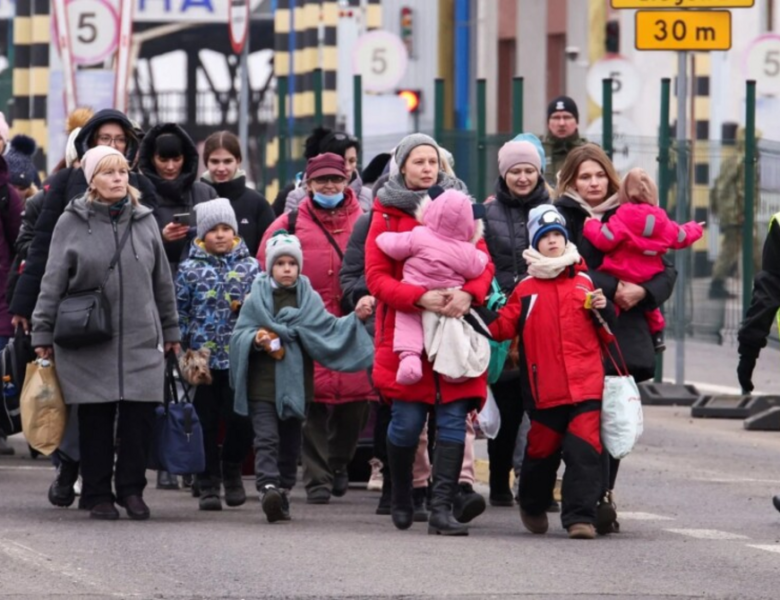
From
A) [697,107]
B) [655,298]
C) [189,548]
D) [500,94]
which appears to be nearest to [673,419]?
[655,298]

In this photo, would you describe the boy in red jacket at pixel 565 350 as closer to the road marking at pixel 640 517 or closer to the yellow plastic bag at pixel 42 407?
the road marking at pixel 640 517

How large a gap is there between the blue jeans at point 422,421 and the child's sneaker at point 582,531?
1.93 ft

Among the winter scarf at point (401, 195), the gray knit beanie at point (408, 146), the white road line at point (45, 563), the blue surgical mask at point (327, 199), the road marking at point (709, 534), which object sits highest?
the gray knit beanie at point (408, 146)

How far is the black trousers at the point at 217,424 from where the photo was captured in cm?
1263

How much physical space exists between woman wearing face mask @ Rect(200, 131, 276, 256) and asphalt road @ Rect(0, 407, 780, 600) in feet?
4.57

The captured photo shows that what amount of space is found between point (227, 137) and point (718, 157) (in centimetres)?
864

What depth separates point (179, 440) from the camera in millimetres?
12188

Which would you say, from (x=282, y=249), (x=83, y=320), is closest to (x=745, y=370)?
(x=282, y=249)

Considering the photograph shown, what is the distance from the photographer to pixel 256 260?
42.3 feet

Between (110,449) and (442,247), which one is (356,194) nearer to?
(110,449)

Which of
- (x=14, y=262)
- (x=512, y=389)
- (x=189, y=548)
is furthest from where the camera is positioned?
(x=14, y=262)

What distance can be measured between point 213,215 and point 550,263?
1.88 metres

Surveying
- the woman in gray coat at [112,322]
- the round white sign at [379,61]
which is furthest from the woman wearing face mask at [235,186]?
the round white sign at [379,61]

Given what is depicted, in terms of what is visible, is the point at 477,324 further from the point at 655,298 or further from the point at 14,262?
the point at 14,262
